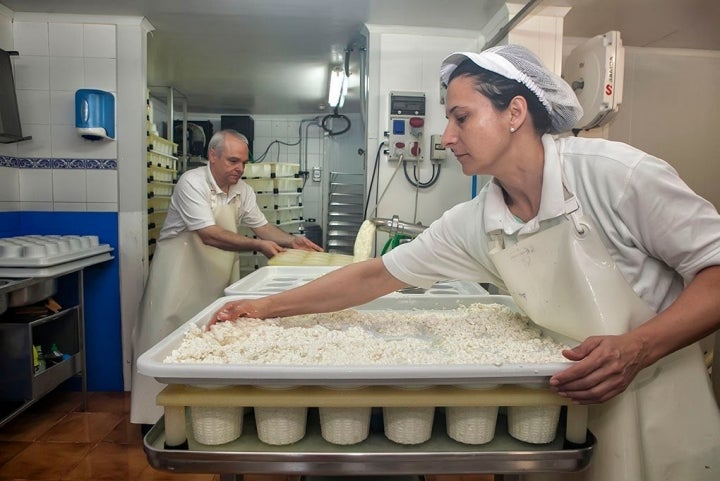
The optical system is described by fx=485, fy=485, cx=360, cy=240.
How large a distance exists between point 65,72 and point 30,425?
2.11 m

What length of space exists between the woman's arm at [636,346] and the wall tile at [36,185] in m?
3.30

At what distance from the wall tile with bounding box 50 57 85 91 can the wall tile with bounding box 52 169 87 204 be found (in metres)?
0.53

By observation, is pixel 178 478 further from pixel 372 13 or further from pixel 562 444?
pixel 372 13

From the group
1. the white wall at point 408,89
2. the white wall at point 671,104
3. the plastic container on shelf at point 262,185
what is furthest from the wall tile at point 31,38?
the white wall at point 671,104

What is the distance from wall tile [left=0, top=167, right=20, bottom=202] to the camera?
293 cm

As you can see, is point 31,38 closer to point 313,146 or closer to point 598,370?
point 598,370

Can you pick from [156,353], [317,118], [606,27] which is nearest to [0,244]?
[156,353]

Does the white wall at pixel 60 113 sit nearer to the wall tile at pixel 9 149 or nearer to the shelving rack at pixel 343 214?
the wall tile at pixel 9 149

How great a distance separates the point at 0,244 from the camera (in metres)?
2.36

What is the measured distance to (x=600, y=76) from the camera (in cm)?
262

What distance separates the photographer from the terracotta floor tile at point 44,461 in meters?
2.19

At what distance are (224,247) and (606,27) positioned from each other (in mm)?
2766

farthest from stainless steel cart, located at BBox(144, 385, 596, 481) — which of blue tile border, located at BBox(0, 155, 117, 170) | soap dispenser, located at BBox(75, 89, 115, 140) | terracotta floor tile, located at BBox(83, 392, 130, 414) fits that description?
blue tile border, located at BBox(0, 155, 117, 170)

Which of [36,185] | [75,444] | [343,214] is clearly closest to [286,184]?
[343,214]
